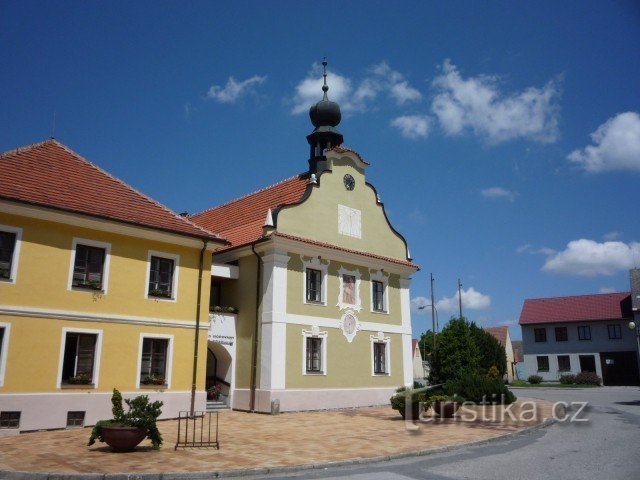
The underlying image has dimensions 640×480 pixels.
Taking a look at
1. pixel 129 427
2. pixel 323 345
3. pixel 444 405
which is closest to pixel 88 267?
pixel 129 427

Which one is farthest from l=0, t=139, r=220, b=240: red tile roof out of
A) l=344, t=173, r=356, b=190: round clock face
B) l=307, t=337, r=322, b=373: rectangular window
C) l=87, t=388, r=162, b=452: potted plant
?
l=344, t=173, r=356, b=190: round clock face

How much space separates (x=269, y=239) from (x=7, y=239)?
32.3ft

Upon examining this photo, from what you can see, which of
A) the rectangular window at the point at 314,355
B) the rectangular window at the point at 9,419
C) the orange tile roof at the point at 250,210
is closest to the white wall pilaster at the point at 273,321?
the rectangular window at the point at 314,355

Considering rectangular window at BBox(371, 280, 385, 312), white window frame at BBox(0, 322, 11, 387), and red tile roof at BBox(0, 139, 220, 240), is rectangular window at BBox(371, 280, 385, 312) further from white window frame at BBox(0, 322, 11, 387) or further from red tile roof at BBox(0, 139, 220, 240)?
white window frame at BBox(0, 322, 11, 387)

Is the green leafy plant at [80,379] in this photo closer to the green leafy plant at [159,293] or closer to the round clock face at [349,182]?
the green leafy plant at [159,293]

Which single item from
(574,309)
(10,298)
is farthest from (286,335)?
(574,309)

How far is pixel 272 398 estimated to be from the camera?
2134 cm

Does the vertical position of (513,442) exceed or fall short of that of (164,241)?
it falls short

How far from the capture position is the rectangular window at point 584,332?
170 ft

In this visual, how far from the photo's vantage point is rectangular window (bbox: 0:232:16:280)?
628 inches

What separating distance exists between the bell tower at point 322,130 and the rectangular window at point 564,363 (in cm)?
3687

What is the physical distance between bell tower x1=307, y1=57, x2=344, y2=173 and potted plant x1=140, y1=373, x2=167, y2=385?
44.1 feet

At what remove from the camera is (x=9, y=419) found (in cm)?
1530

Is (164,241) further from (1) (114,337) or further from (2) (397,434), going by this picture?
(2) (397,434)
